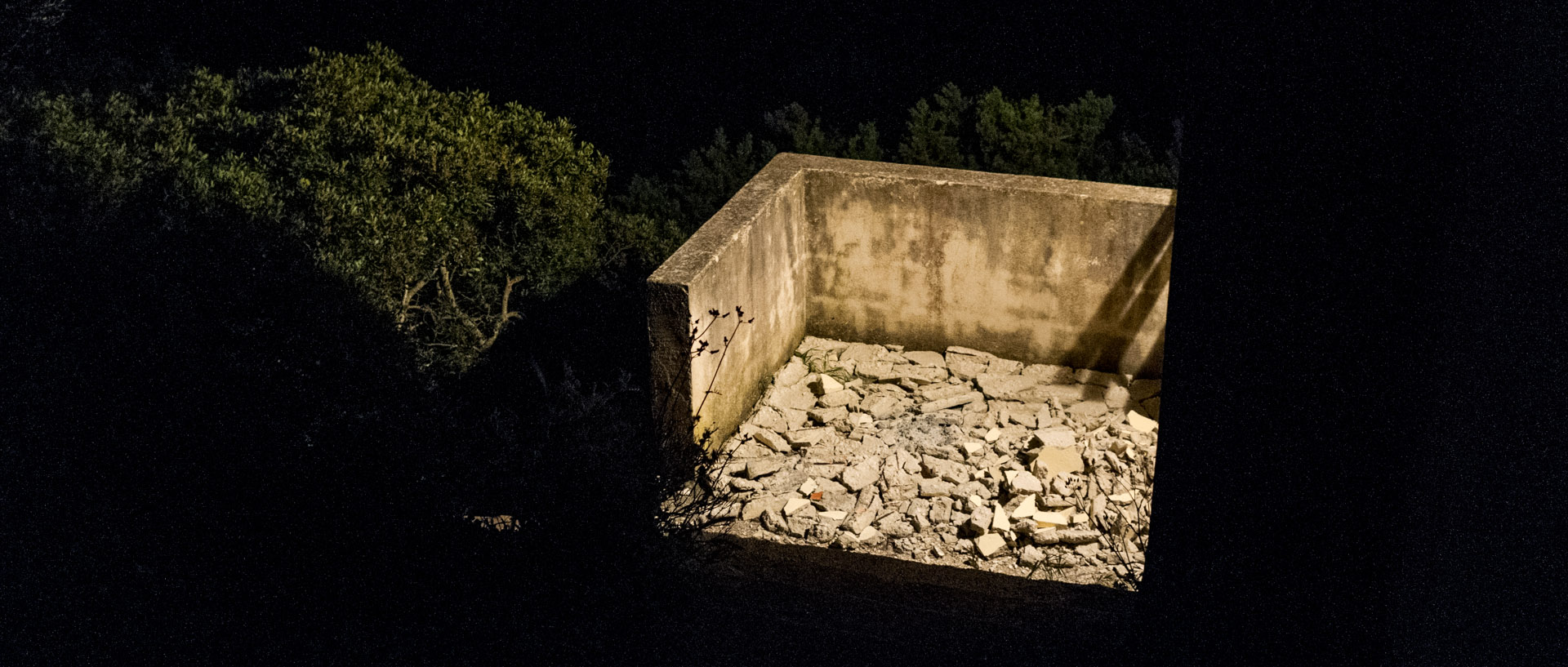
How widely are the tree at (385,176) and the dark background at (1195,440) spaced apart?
130 centimetres

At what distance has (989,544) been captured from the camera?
6562mm

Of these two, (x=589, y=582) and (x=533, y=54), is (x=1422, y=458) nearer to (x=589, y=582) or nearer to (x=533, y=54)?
(x=589, y=582)

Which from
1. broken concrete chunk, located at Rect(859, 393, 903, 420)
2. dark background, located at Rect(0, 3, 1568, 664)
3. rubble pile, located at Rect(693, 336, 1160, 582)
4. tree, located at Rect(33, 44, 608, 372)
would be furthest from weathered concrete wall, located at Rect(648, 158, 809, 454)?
tree, located at Rect(33, 44, 608, 372)

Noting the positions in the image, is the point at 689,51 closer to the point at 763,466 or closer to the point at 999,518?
the point at 763,466

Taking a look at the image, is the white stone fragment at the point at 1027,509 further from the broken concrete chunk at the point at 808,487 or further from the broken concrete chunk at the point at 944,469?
the broken concrete chunk at the point at 808,487

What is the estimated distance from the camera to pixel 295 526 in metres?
4.17

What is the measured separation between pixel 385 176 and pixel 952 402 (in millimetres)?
4240

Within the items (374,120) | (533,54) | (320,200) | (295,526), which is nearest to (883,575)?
(295,526)

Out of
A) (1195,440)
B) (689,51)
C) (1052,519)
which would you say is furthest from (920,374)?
(1195,440)

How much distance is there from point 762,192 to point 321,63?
390 cm

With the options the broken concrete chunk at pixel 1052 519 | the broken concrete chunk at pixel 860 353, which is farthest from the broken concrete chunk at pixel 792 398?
the broken concrete chunk at pixel 1052 519

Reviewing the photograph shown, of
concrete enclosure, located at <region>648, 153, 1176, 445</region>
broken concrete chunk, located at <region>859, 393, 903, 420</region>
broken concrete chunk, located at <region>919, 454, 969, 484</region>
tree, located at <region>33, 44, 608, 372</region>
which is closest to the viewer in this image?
broken concrete chunk, located at <region>919, 454, 969, 484</region>

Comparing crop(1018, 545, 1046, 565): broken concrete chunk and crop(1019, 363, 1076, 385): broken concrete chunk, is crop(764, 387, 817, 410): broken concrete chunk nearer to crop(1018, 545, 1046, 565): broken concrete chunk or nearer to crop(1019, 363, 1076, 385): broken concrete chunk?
crop(1019, 363, 1076, 385): broken concrete chunk

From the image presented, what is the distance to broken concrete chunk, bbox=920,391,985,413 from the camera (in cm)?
790
